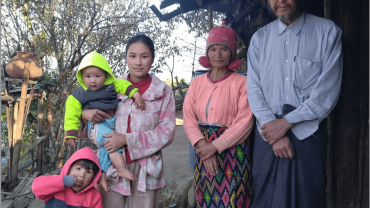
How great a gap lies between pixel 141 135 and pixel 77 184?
0.55 metres

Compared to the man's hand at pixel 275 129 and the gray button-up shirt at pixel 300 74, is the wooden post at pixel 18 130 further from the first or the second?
the man's hand at pixel 275 129

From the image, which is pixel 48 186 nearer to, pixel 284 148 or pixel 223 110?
pixel 223 110

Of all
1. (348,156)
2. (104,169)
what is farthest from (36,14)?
(348,156)

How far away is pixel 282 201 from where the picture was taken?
2.10 meters

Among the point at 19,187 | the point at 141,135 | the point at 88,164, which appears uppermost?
the point at 141,135

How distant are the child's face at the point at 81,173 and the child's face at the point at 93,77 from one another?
55 centimetres

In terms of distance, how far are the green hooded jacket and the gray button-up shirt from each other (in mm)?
874

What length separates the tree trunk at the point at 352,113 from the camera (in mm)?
2516

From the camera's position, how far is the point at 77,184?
2.31 m

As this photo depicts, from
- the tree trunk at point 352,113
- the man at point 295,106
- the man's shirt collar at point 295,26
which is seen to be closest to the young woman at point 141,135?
the man at point 295,106

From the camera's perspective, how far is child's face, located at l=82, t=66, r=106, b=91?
89.9 inches

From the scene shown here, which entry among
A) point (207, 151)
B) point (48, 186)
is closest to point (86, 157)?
point (48, 186)

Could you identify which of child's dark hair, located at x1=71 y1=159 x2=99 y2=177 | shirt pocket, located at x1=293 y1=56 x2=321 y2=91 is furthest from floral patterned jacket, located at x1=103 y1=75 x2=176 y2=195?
shirt pocket, located at x1=293 y1=56 x2=321 y2=91

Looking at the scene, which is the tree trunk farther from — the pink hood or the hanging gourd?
the hanging gourd
